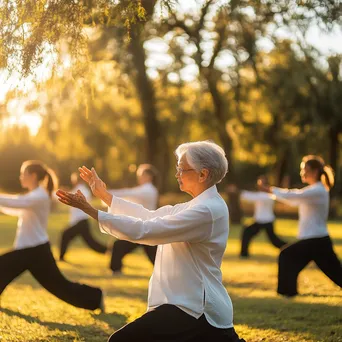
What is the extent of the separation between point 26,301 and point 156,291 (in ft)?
20.9

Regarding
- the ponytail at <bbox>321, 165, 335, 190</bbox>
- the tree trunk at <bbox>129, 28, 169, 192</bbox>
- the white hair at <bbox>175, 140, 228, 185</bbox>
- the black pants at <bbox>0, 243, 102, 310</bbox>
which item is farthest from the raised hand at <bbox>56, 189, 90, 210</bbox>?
the tree trunk at <bbox>129, 28, 169, 192</bbox>

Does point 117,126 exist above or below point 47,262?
above

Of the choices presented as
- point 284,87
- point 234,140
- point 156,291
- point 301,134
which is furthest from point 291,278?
point 234,140

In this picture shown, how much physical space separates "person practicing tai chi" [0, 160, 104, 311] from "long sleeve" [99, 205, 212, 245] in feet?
13.2

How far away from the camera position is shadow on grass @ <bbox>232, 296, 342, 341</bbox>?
8141 mm


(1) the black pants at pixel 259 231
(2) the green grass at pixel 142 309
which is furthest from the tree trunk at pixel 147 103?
(2) the green grass at pixel 142 309

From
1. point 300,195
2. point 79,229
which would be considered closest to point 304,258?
point 300,195

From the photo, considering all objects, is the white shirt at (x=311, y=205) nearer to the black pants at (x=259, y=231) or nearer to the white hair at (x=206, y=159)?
the white hair at (x=206, y=159)

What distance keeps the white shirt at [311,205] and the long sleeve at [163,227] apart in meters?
5.03

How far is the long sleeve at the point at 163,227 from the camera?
14.9 ft

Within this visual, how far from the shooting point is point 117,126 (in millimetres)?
40812

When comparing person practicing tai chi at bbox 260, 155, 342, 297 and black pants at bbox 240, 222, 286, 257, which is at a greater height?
person practicing tai chi at bbox 260, 155, 342, 297

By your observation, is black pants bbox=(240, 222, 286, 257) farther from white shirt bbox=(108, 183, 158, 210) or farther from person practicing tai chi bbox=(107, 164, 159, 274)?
white shirt bbox=(108, 183, 158, 210)

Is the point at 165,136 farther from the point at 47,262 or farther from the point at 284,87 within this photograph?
the point at 47,262
